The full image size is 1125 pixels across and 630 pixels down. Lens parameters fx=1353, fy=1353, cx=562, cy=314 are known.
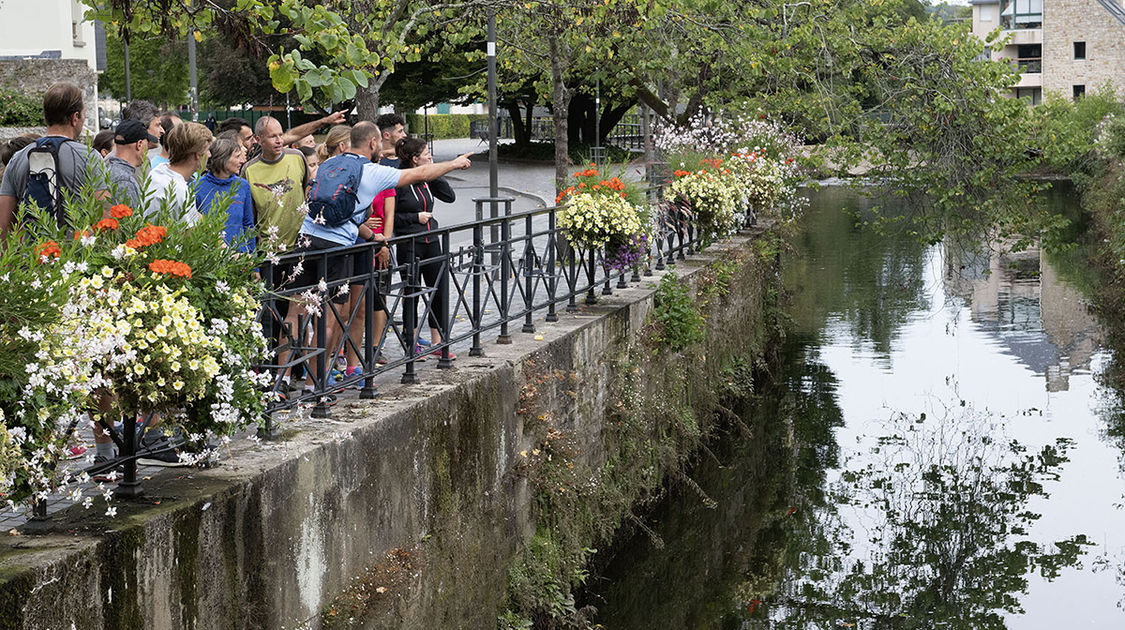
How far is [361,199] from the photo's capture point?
24.1 ft

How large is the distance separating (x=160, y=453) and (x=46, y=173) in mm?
1327

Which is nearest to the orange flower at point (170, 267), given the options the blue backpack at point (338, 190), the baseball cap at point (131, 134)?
the baseball cap at point (131, 134)

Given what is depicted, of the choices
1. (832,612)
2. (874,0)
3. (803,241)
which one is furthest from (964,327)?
(832,612)

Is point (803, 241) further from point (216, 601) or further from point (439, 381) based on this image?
point (216, 601)

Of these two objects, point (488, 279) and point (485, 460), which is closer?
point (485, 460)

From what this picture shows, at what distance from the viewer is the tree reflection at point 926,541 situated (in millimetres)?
9742

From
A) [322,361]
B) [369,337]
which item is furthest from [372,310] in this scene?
[322,361]

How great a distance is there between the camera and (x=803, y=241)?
30.4 m

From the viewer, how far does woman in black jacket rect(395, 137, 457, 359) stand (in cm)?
752

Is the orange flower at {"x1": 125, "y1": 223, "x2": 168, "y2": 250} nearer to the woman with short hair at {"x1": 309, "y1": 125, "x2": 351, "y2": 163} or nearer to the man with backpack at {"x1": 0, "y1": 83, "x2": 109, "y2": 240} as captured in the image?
the man with backpack at {"x1": 0, "y1": 83, "x2": 109, "y2": 240}

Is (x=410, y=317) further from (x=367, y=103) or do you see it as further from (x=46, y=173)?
(x=367, y=103)

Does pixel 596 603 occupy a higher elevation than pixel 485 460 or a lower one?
lower

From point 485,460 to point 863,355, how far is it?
12.1 metres

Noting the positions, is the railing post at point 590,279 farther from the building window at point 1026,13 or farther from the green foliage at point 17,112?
the building window at point 1026,13
